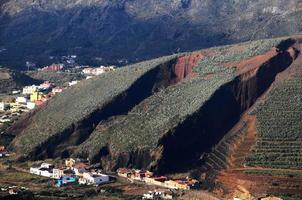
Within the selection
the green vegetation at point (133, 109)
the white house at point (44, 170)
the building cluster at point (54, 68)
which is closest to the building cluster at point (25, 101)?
the green vegetation at point (133, 109)

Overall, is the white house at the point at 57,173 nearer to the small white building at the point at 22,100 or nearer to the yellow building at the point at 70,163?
the yellow building at the point at 70,163

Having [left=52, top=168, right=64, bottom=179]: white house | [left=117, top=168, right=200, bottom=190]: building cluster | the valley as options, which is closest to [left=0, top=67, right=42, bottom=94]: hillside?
the valley

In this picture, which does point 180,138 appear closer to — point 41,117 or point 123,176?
point 123,176

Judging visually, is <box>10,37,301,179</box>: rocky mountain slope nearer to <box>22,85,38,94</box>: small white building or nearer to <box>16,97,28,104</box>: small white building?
<box>16,97,28,104</box>: small white building

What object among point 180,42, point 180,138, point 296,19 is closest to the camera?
point 180,138

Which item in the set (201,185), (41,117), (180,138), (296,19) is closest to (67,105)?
(41,117)

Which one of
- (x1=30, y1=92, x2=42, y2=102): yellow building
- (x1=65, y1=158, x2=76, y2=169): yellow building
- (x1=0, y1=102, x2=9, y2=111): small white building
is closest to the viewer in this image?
(x1=65, y1=158, x2=76, y2=169): yellow building

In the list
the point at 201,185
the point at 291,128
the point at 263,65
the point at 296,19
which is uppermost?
the point at 296,19
